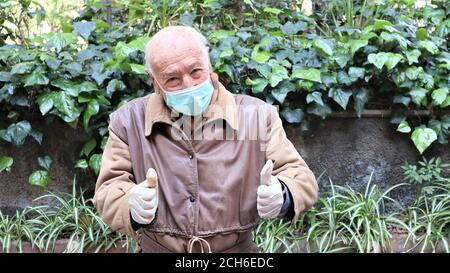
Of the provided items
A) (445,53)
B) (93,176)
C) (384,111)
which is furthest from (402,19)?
(93,176)

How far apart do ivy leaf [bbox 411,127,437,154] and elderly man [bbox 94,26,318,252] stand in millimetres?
1991

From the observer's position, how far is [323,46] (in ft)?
12.5

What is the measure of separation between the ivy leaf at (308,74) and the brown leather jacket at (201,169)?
169 cm

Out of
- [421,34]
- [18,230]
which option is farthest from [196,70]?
[421,34]

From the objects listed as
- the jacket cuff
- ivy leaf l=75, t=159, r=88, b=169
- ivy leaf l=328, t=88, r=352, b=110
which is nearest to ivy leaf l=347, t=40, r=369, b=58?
ivy leaf l=328, t=88, r=352, b=110

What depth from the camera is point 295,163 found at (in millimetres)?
2021

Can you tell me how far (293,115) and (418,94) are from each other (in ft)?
2.86

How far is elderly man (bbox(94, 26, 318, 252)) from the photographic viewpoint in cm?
193

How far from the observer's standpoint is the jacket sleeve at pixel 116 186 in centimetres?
190

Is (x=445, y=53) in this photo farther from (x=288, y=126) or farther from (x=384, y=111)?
(x=288, y=126)

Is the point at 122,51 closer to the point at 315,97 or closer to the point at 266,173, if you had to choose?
the point at 315,97

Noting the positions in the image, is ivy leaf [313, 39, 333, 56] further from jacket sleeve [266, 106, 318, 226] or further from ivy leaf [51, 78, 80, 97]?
jacket sleeve [266, 106, 318, 226]

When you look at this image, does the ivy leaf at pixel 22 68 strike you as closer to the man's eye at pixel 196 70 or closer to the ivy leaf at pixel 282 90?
the ivy leaf at pixel 282 90

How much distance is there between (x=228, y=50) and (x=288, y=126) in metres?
0.73
